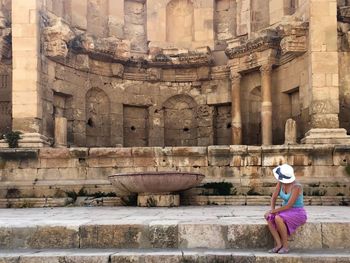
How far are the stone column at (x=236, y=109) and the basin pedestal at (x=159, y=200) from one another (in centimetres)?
818

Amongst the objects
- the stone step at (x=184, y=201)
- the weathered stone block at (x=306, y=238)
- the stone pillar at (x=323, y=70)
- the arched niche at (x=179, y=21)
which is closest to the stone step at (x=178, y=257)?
the weathered stone block at (x=306, y=238)

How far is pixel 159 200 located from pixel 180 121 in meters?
10.0

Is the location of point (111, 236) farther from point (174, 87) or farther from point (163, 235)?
point (174, 87)

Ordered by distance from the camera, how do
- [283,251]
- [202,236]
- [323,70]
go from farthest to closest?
[323,70]
[202,236]
[283,251]

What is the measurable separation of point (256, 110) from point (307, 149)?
6.95 meters

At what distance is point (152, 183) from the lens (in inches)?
428

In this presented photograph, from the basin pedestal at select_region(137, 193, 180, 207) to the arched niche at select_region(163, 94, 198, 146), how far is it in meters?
9.45

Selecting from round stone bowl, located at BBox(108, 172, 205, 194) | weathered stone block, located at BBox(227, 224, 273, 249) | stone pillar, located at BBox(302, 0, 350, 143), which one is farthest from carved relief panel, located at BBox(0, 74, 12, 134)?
weathered stone block, located at BBox(227, 224, 273, 249)

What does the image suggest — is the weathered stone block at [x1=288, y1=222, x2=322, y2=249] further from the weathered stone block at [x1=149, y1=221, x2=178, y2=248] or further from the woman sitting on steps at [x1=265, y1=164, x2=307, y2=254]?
the weathered stone block at [x1=149, y1=221, x2=178, y2=248]

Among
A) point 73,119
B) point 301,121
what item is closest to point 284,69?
point 301,121

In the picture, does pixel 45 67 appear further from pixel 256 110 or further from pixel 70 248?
pixel 70 248

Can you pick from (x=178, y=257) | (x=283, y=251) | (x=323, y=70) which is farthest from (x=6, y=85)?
(x=283, y=251)

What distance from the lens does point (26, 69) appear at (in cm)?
1600

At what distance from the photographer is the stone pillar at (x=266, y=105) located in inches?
706
